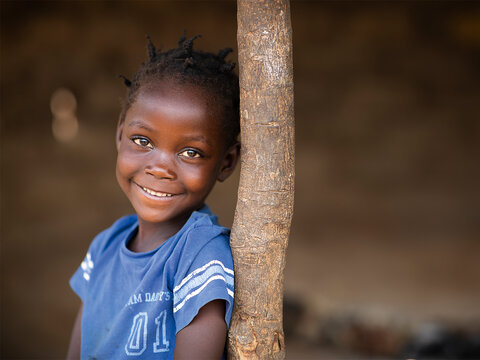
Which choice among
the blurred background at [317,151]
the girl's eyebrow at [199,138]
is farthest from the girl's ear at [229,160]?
the blurred background at [317,151]

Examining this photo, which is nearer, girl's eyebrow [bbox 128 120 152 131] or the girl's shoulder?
girl's eyebrow [bbox 128 120 152 131]

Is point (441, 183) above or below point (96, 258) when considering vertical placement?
above

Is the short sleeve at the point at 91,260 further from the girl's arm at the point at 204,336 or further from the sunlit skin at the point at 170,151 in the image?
the girl's arm at the point at 204,336

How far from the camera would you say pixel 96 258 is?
1.63 metres

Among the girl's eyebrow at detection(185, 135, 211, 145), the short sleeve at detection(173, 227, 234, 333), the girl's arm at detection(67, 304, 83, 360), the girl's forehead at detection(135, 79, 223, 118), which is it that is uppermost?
the girl's forehead at detection(135, 79, 223, 118)

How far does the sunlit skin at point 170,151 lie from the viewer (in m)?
1.35

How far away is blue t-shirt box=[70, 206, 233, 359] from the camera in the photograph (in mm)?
1213

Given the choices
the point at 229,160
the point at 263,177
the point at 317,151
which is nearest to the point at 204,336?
the point at 263,177

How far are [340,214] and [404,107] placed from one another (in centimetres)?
131

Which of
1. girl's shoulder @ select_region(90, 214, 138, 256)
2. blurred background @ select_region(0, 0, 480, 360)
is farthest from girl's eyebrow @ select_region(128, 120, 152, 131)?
blurred background @ select_region(0, 0, 480, 360)

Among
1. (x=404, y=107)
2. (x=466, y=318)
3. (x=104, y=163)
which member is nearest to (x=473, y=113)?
(x=404, y=107)

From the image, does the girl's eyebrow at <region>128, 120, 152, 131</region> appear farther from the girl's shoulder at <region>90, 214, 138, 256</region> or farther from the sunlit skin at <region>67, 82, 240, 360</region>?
the girl's shoulder at <region>90, 214, 138, 256</region>

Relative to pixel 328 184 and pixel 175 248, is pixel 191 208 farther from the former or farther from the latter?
pixel 328 184

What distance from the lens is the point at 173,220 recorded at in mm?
1498
